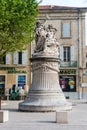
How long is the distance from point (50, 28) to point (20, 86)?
22659mm

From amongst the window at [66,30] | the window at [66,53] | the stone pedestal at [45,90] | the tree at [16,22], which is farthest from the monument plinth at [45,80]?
the window at [66,30]

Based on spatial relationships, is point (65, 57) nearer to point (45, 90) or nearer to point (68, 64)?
point (68, 64)

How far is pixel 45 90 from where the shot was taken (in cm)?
2102

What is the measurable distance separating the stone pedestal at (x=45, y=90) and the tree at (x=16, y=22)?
837 cm

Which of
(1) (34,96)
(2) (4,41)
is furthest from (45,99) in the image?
(2) (4,41)

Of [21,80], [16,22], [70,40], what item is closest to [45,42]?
[16,22]

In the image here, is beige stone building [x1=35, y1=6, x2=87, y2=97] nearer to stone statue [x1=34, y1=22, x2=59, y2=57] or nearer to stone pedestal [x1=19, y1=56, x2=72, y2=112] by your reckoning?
stone statue [x1=34, y1=22, x2=59, y2=57]

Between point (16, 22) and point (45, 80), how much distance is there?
9710 millimetres

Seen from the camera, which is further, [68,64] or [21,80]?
[68,64]

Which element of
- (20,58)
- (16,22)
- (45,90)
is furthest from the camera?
(20,58)

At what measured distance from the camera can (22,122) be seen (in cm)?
1557

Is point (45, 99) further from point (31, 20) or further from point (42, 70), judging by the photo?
point (31, 20)

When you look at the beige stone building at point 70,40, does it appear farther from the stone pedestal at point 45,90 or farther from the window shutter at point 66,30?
the stone pedestal at point 45,90

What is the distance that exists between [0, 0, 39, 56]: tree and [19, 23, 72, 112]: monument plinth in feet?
24.8
